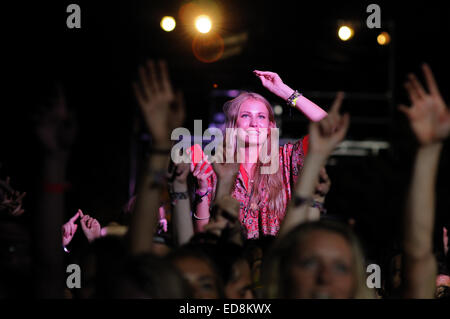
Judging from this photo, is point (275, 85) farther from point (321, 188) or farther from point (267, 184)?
point (321, 188)

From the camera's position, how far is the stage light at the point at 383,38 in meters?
6.82

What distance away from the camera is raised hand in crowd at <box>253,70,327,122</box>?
3.38 metres

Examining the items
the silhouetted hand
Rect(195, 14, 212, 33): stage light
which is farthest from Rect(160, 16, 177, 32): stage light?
the silhouetted hand

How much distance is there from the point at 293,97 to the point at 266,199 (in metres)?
0.68

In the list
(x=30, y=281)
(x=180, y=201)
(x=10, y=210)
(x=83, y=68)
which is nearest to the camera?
(x=30, y=281)

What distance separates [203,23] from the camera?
19.7ft

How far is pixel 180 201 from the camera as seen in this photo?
264cm

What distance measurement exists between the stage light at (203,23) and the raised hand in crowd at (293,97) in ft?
8.61

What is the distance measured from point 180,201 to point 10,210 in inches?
59.2

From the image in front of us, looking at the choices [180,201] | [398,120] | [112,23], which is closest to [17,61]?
[112,23]

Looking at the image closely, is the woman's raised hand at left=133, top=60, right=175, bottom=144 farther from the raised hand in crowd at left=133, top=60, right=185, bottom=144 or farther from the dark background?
the dark background

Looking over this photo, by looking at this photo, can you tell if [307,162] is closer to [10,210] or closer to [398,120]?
[10,210]

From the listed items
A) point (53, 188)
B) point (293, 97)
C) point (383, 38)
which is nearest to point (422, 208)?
point (53, 188)
